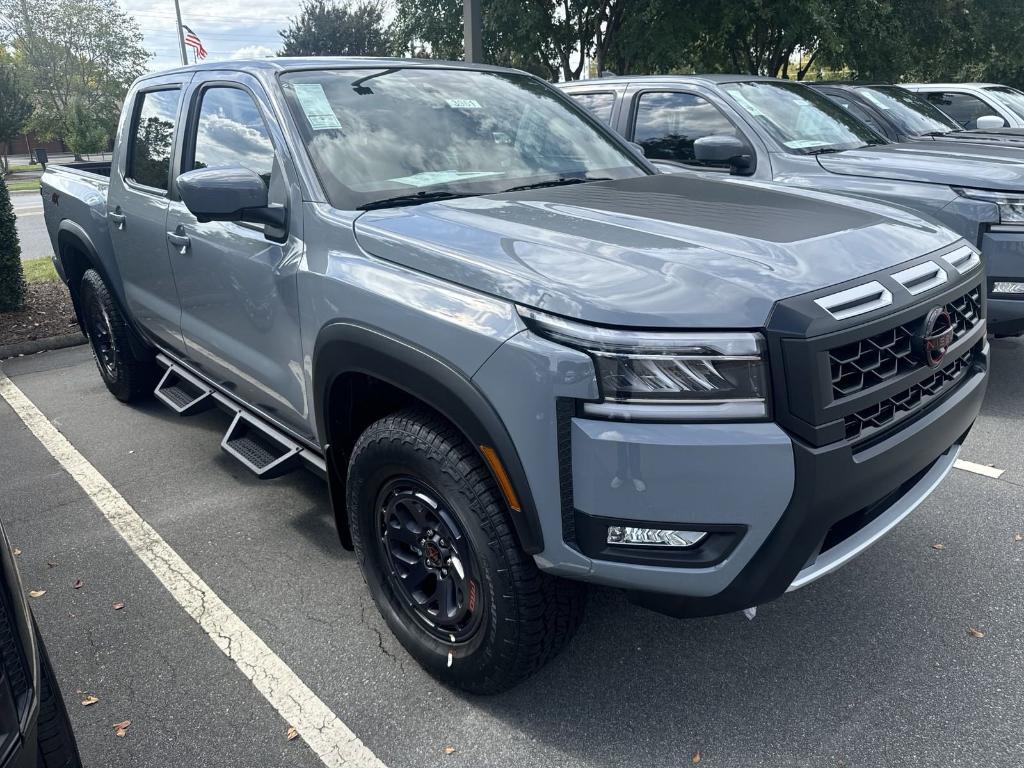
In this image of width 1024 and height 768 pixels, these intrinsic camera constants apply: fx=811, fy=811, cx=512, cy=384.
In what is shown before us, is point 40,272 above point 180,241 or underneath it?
underneath

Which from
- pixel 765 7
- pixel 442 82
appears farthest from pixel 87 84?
pixel 442 82

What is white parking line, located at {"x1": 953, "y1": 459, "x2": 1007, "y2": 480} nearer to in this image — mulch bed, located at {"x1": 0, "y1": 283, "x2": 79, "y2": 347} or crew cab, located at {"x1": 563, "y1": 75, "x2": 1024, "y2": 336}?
crew cab, located at {"x1": 563, "y1": 75, "x2": 1024, "y2": 336}

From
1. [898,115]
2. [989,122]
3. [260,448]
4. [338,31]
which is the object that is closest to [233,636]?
[260,448]

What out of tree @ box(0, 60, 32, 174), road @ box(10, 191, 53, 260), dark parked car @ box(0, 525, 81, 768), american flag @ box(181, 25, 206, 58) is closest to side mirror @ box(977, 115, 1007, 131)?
dark parked car @ box(0, 525, 81, 768)

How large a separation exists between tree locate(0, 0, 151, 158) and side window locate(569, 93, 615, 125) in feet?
138

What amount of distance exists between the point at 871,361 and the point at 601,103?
15.8ft

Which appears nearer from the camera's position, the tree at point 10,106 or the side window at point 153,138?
the side window at point 153,138

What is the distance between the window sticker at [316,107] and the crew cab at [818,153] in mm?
2178

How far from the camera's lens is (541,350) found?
76.6 inches

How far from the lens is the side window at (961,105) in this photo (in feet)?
32.6

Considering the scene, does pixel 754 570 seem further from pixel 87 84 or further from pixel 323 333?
pixel 87 84

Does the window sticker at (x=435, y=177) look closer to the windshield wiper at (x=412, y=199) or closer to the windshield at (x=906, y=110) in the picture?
the windshield wiper at (x=412, y=199)

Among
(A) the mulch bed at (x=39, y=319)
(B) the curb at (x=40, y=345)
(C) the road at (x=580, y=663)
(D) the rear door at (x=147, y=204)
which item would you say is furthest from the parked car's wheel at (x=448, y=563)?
(A) the mulch bed at (x=39, y=319)

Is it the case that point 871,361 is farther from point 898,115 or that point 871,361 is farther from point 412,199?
point 898,115
